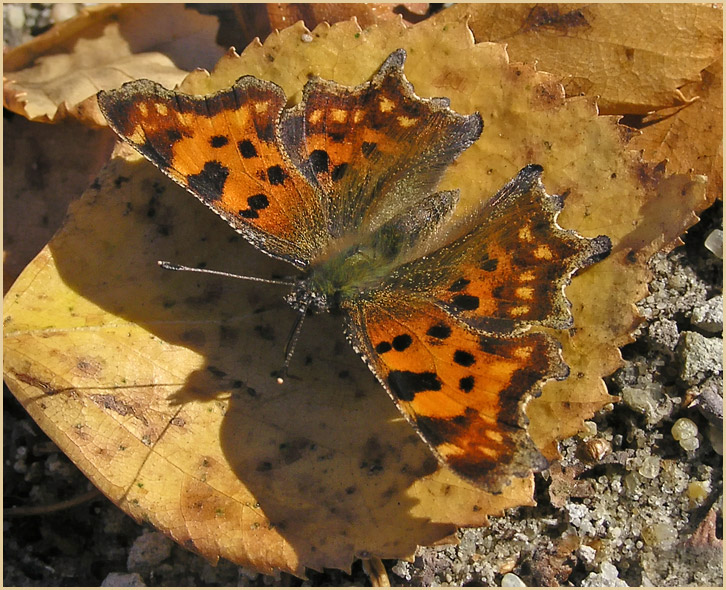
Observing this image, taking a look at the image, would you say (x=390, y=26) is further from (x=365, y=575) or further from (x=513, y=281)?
(x=365, y=575)

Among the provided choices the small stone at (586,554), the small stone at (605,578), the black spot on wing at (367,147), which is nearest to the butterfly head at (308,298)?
the black spot on wing at (367,147)

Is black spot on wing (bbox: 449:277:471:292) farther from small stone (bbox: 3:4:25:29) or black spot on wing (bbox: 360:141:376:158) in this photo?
small stone (bbox: 3:4:25:29)

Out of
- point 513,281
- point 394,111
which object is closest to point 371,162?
point 394,111

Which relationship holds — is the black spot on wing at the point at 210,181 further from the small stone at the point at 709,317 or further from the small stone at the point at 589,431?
the small stone at the point at 709,317

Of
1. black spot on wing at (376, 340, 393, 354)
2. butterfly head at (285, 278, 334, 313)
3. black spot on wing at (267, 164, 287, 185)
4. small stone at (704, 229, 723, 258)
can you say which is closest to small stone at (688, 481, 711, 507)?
small stone at (704, 229, 723, 258)

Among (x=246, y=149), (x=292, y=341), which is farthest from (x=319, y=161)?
(x=292, y=341)

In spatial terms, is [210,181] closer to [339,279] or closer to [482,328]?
[339,279]
